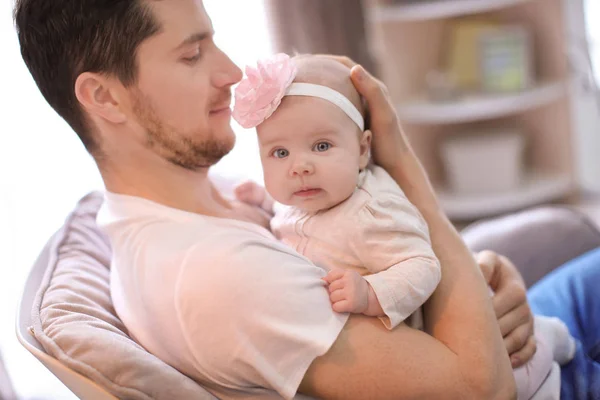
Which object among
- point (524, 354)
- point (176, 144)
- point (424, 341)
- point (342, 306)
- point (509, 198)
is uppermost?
point (176, 144)

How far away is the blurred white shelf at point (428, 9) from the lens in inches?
127

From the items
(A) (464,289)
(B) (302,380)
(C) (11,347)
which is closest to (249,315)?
(B) (302,380)

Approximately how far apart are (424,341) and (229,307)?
334 mm

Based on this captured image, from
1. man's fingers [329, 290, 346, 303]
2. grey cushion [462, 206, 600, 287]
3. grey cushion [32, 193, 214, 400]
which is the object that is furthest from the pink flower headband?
grey cushion [462, 206, 600, 287]

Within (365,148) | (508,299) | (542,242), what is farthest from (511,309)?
(542,242)

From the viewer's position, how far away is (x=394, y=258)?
119 centimetres

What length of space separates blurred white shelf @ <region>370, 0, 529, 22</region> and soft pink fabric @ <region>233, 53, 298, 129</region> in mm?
2152

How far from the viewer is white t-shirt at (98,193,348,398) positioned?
109cm

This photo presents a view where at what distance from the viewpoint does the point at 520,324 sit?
1.39 m

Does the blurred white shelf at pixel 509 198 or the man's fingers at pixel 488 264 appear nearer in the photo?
the man's fingers at pixel 488 264

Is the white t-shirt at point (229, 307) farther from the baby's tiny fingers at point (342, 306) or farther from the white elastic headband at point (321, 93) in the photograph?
the white elastic headband at point (321, 93)

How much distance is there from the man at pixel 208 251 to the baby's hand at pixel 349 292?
0.06ft

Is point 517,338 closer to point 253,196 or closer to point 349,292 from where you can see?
point 349,292

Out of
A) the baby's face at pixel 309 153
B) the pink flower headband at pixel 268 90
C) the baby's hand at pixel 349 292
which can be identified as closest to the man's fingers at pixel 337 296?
the baby's hand at pixel 349 292
